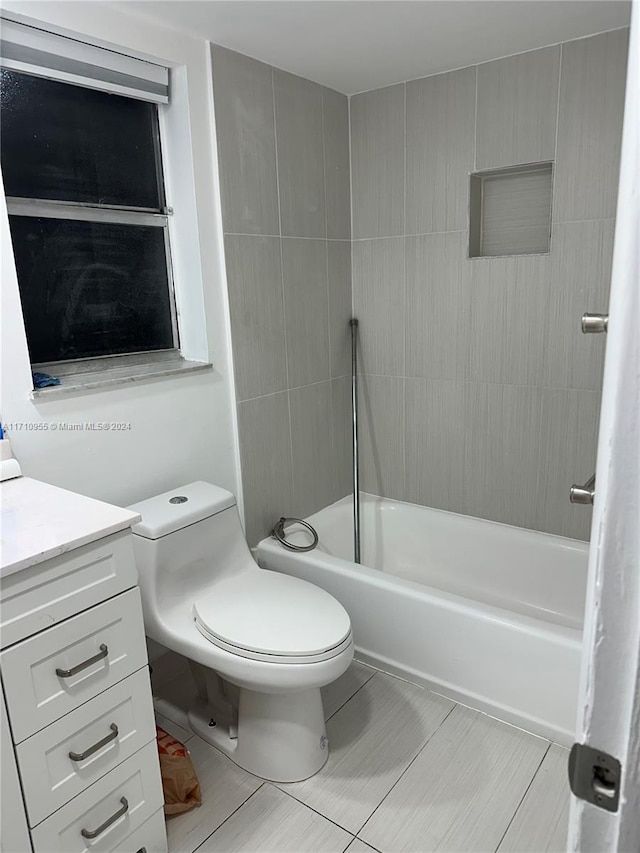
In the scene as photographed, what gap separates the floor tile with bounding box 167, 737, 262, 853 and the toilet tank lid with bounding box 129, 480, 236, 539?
2.33ft

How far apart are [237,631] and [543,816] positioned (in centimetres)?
95

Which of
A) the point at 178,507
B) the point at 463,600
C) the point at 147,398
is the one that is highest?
the point at 147,398

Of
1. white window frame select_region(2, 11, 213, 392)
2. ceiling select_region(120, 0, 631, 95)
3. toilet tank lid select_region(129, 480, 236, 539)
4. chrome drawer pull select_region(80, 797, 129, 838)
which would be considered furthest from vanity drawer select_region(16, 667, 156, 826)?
ceiling select_region(120, 0, 631, 95)

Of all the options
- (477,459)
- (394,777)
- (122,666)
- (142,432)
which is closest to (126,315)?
(142,432)

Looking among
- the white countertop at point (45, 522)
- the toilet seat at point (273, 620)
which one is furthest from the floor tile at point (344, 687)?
the white countertop at point (45, 522)

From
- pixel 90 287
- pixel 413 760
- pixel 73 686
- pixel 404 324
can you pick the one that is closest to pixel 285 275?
pixel 404 324

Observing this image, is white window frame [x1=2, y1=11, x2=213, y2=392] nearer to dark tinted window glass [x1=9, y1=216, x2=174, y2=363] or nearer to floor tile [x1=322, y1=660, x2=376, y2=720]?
dark tinted window glass [x1=9, y1=216, x2=174, y2=363]

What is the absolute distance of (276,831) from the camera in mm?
1601

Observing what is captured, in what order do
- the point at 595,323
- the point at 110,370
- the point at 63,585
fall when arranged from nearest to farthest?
the point at 595,323, the point at 63,585, the point at 110,370

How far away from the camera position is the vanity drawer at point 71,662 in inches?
Answer: 46.7

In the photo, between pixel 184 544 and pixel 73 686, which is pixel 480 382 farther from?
pixel 73 686

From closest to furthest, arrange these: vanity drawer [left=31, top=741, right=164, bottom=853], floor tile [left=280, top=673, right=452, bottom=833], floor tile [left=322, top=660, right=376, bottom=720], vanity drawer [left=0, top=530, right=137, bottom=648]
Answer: vanity drawer [left=0, top=530, right=137, bottom=648], vanity drawer [left=31, top=741, right=164, bottom=853], floor tile [left=280, top=673, right=452, bottom=833], floor tile [left=322, top=660, right=376, bottom=720]

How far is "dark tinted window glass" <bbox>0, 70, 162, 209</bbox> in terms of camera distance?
1759mm

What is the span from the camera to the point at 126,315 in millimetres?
2115
